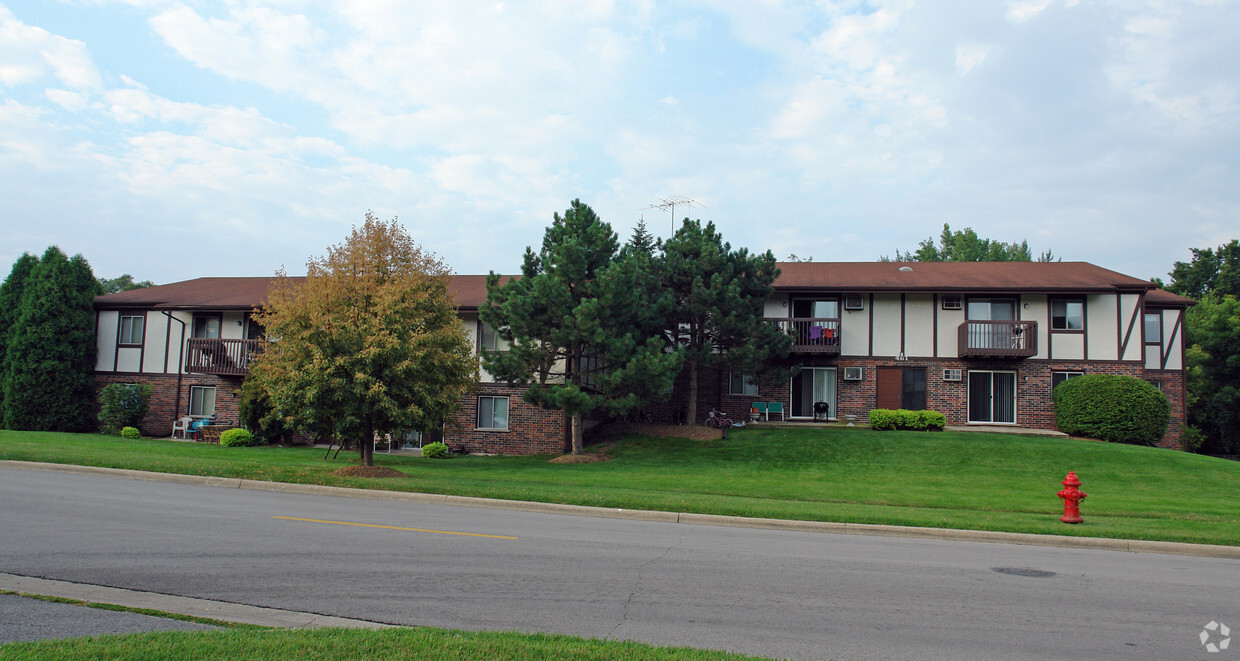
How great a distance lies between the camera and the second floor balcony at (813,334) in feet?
91.4

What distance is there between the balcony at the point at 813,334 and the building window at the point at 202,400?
863 inches

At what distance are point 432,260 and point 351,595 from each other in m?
14.9

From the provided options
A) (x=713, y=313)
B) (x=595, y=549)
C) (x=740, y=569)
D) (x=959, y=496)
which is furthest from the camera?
(x=713, y=313)

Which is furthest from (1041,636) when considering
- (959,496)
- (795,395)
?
(795,395)

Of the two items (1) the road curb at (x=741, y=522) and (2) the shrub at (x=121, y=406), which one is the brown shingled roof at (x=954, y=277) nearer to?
(1) the road curb at (x=741, y=522)

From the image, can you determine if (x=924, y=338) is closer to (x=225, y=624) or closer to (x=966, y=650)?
(x=966, y=650)

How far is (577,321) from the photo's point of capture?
21.8 m

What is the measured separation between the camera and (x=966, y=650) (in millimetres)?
5805

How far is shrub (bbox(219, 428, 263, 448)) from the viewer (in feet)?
89.0

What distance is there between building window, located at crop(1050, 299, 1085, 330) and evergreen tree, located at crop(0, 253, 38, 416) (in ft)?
127

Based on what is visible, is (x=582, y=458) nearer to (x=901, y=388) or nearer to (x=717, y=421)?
(x=717, y=421)

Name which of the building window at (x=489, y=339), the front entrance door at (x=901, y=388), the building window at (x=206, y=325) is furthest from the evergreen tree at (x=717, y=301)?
the building window at (x=206, y=325)

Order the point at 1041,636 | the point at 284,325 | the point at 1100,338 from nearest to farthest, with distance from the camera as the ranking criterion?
the point at 1041,636 < the point at 284,325 < the point at 1100,338

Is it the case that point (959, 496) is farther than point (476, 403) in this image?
No
